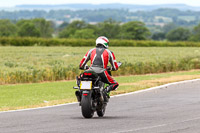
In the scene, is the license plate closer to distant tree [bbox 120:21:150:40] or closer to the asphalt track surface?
the asphalt track surface

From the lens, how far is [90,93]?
34.7 feet

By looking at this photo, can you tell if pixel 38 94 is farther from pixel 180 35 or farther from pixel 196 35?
pixel 180 35

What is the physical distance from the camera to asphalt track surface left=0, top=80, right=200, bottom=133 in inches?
360

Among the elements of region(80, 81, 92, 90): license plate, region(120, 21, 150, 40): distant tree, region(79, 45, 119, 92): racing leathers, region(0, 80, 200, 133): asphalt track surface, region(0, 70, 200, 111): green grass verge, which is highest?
region(79, 45, 119, 92): racing leathers

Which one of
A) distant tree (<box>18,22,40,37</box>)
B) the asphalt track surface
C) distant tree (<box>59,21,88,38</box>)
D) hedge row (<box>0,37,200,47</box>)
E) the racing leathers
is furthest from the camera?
distant tree (<box>59,21,88,38</box>)

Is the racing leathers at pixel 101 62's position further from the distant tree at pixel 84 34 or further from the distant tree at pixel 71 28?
the distant tree at pixel 71 28

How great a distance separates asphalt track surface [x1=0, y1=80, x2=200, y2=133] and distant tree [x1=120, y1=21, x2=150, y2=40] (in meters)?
130

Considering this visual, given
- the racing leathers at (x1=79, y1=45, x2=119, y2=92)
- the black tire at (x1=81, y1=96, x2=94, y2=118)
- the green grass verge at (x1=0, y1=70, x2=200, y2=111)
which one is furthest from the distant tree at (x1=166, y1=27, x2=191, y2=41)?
the black tire at (x1=81, y1=96, x2=94, y2=118)

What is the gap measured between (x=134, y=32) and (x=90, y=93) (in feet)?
453

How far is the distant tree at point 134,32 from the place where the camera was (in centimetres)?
14550

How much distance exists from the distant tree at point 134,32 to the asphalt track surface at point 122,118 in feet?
428

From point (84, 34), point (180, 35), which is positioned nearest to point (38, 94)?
point (84, 34)

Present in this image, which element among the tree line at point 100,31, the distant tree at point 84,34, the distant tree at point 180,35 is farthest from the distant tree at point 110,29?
the distant tree at point 180,35

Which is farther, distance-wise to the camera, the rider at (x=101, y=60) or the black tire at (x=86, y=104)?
the rider at (x=101, y=60)
